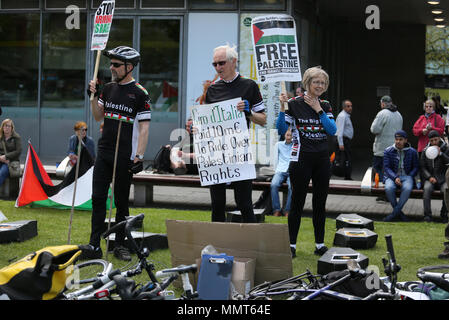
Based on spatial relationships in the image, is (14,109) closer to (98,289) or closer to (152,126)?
(152,126)

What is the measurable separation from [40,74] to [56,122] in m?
1.33

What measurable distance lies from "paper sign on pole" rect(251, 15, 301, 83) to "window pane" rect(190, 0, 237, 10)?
9465 millimetres

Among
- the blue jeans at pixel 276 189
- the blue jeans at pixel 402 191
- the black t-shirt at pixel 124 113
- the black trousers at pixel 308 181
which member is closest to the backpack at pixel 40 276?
the black t-shirt at pixel 124 113

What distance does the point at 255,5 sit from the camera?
1608cm

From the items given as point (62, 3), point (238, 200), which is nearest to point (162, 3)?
point (62, 3)

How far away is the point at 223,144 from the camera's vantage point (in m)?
6.52

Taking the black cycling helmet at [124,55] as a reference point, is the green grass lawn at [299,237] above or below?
below

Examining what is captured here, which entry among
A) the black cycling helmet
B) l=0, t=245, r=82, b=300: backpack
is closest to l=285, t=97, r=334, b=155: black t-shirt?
the black cycling helmet

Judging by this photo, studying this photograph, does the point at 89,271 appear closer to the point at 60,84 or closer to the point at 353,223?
the point at 353,223

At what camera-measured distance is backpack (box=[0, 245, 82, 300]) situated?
3.92 meters

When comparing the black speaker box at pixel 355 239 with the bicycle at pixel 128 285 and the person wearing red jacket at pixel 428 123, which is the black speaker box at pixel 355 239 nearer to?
the bicycle at pixel 128 285

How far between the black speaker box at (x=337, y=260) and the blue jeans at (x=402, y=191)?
4637mm

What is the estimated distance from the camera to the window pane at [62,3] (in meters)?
17.4

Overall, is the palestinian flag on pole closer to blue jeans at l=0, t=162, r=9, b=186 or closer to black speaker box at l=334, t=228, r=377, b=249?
blue jeans at l=0, t=162, r=9, b=186
